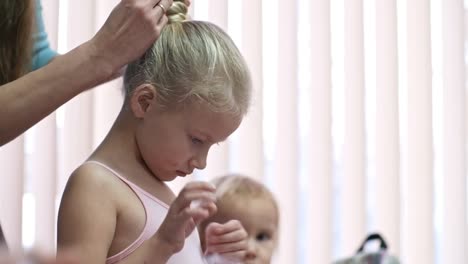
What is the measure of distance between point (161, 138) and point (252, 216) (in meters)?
0.34

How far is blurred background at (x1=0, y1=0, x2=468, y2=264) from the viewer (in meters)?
1.97

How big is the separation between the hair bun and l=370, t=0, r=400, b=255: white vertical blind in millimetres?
964

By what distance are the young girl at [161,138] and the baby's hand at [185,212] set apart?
0.03m

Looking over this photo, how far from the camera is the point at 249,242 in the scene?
1347mm

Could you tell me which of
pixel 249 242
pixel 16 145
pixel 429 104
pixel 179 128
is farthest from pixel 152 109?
pixel 429 104

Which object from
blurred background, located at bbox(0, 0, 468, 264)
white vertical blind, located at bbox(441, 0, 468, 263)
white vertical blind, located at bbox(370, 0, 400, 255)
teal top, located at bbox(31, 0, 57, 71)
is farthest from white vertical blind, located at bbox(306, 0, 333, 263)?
teal top, located at bbox(31, 0, 57, 71)

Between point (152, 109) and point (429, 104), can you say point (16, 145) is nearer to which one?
point (152, 109)

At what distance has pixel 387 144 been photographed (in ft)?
6.73

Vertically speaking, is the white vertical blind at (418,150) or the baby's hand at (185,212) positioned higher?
the baby's hand at (185,212)

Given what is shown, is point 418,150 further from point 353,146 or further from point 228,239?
point 228,239

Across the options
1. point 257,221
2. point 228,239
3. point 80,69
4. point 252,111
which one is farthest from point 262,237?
point 252,111

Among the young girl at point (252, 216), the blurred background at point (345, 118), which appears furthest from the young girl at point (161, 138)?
the blurred background at point (345, 118)

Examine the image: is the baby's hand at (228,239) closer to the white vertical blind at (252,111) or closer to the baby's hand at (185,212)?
the baby's hand at (185,212)

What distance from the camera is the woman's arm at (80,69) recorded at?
1.00 meters
